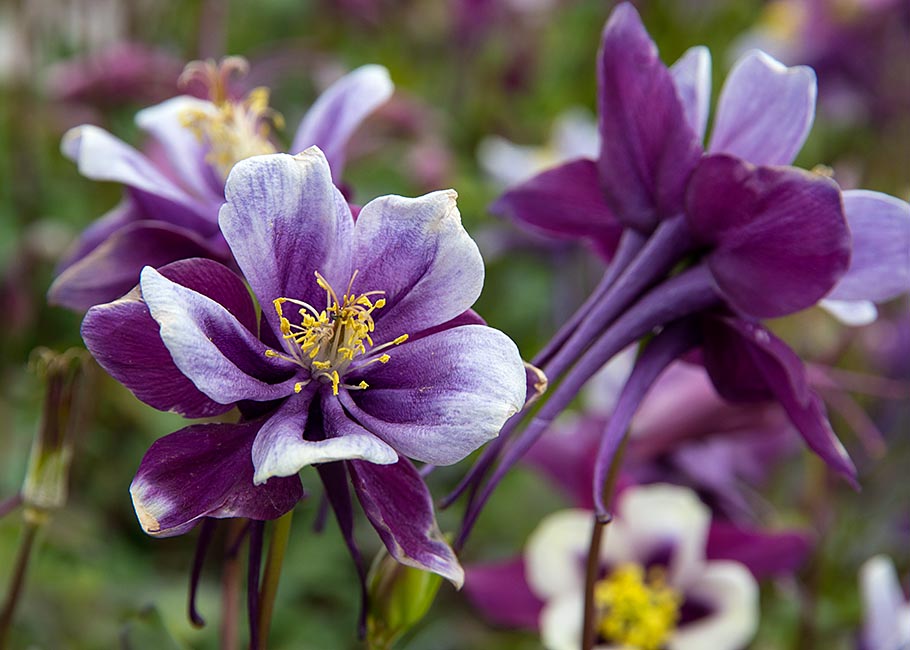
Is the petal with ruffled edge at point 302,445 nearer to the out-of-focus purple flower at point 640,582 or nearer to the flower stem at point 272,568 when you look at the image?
the flower stem at point 272,568

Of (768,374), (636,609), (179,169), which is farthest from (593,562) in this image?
(179,169)

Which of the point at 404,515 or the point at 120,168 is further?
the point at 120,168

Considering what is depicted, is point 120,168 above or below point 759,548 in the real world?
above

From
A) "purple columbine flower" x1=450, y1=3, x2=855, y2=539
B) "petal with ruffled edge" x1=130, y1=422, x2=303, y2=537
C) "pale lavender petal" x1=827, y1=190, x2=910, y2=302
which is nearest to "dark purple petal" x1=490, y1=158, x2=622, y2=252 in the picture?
"purple columbine flower" x1=450, y1=3, x2=855, y2=539

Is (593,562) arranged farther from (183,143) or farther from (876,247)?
(183,143)

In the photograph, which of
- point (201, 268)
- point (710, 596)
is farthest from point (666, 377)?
point (201, 268)

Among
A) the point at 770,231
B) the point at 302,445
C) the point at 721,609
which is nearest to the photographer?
the point at 302,445

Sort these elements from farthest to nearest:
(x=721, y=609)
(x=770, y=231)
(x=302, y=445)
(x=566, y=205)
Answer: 1. (x=721, y=609)
2. (x=566, y=205)
3. (x=770, y=231)
4. (x=302, y=445)
